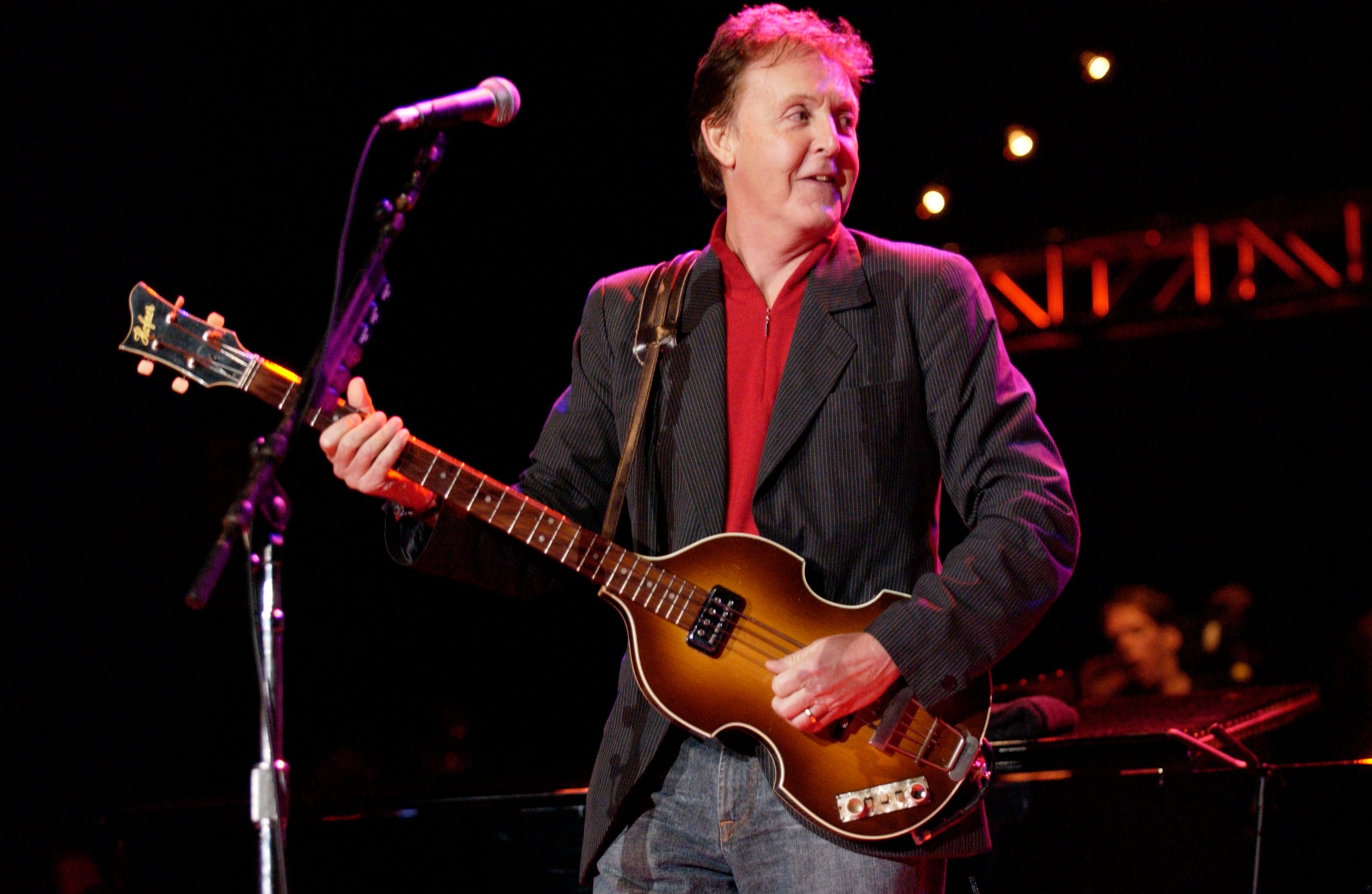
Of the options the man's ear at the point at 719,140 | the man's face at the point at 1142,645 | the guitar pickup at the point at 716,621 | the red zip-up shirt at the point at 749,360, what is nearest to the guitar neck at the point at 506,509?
the guitar pickup at the point at 716,621

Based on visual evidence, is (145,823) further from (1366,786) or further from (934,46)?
(934,46)

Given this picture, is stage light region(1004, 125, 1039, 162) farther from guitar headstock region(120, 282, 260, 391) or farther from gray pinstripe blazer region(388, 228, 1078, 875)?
guitar headstock region(120, 282, 260, 391)

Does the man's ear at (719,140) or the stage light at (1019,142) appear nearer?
the man's ear at (719,140)

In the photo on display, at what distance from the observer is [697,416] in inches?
99.7

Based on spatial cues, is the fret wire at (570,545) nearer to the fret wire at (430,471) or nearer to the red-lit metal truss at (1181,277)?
the fret wire at (430,471)

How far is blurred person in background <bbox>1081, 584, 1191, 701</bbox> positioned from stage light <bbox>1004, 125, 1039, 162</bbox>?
3385mm

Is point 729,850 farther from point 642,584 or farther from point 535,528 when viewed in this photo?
point 535,528

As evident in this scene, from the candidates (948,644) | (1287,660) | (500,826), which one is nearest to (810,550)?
(948,644)

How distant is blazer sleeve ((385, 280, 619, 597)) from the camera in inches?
100

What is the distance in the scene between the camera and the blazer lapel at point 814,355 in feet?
7.92

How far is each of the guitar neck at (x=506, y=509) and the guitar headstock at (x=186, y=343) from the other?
0.04 metres

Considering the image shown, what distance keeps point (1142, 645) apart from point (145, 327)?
7229 millimetres

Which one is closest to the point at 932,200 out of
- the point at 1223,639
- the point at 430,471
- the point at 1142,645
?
the point at 1142,645

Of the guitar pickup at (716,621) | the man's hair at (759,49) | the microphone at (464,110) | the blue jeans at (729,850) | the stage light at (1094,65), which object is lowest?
the blue jeans at (729,850)
